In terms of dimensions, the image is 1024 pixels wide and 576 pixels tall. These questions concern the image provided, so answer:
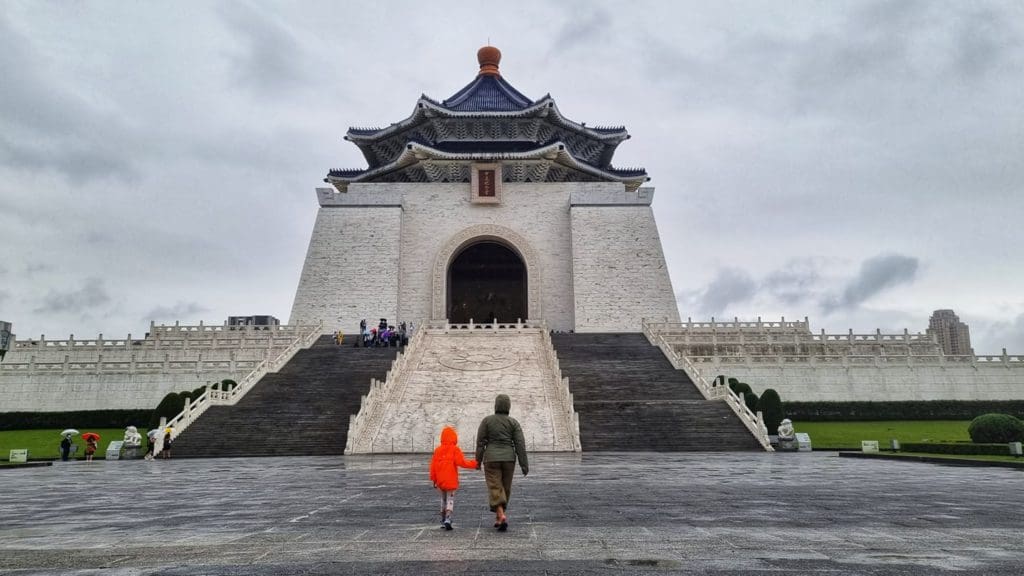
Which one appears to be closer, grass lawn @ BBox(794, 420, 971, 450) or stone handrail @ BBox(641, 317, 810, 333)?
grass lawn @ BBox(794, 420, 971, 450)

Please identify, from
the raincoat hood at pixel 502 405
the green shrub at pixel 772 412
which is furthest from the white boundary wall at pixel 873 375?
the raincoat hood at pixel 502 405

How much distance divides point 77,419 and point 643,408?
55.5 feet

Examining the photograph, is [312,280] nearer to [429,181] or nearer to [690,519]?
[429,181]

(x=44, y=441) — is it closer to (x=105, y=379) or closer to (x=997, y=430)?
(x=105, y=379)

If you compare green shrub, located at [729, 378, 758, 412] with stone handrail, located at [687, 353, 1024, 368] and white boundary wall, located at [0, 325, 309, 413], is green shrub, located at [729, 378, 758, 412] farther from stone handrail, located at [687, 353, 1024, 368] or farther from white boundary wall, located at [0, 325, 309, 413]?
white boundary wall, located at [0, 325, 309, 413]

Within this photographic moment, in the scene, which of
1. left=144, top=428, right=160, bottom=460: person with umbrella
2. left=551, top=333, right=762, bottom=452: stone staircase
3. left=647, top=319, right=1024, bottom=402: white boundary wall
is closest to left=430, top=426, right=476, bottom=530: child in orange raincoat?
left=551, top=333, right=762, bottom=452: stone staircase

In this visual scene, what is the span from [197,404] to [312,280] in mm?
15785

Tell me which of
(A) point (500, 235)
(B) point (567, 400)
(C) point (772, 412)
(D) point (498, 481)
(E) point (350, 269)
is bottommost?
(D) point (498, 481)

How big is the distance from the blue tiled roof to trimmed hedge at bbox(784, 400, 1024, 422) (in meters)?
21.3

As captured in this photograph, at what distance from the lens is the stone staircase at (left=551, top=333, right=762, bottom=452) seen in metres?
16.6

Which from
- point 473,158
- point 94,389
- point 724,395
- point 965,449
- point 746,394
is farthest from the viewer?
point 473,158

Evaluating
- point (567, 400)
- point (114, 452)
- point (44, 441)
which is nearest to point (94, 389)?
point (44, 441)

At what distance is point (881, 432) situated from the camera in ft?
64.7

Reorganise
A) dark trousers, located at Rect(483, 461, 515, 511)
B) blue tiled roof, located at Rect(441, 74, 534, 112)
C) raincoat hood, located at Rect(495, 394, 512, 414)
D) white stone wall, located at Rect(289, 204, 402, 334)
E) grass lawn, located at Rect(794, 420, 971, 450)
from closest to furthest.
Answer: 1. dark trousers, located at Rect(483, 461, 515, 511)
2. raincoat hood, located at Rect(495, 394, 512, 414)
3. grass lawn, located at Rect(794, 420, 971, 450)
4. white stone wall, located at Rect(289, 204, 402, 334)
5. blue tiled roof, located at Rect(441, 74, 534, 112)
